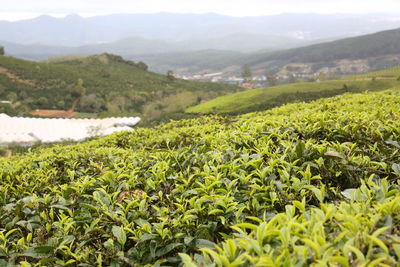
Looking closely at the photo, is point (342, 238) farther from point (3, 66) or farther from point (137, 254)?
point (3, 66)

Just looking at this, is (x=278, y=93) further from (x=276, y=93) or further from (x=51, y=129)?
(x=51, y=129)

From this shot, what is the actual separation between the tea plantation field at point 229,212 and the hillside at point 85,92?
6205 centimetres

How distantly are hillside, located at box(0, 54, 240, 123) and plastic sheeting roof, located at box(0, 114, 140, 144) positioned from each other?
12402 mm

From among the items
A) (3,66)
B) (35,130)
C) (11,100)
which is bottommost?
(35,130)

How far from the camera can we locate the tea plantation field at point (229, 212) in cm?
172

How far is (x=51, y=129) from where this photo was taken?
5622 cm

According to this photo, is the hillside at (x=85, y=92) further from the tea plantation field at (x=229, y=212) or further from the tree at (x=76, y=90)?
the tea plantation field at (x=229, y=212)

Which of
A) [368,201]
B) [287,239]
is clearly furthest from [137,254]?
[368,201]

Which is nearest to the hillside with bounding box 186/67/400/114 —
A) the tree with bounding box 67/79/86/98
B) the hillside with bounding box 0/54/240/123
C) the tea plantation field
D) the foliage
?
the foliage

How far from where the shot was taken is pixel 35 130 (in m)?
54.1

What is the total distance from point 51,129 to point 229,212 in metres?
60.6

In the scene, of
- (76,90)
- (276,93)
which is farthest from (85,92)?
(276,93)

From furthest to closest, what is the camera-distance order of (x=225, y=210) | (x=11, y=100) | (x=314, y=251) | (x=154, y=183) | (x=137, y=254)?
(x=11, y=100)
(x=154, y=183)
(x=225, y=210)
(x=137, y=254)
(x=314, y=251)

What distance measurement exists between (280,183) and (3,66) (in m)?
104
